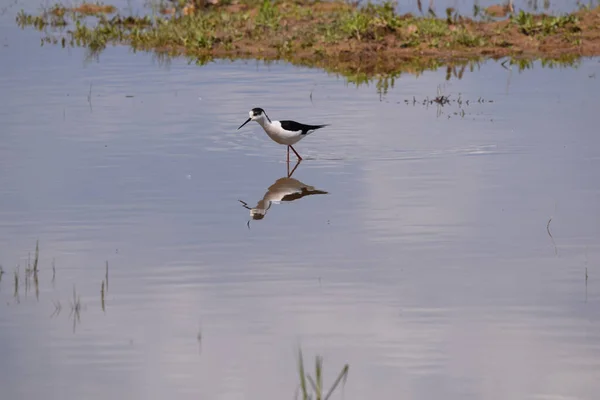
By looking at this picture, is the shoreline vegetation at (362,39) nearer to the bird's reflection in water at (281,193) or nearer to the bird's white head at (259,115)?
the bird's white head at (259,115)

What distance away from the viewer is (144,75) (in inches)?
870

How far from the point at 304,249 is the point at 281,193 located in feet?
8.41

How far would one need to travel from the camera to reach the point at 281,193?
12844 mm

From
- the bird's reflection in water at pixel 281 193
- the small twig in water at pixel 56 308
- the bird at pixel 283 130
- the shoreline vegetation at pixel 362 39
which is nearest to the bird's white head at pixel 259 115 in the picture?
the bird at pixel 283 130

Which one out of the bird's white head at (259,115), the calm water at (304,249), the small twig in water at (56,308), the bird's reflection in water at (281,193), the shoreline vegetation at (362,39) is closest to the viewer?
the calm water at (304,249)

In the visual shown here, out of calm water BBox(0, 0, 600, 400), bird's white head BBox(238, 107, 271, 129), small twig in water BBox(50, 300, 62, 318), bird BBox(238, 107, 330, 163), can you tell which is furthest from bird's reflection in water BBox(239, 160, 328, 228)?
small twig in water BBox(50, 300, 62, 318)

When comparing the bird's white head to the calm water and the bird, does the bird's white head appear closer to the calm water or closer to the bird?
the bird

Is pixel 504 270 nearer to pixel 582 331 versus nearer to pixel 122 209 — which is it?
pixel 582 331

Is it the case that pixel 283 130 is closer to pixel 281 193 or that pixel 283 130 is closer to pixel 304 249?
pixel 281 193

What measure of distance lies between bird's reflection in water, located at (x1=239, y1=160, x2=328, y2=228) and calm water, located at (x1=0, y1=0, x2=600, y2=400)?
5.0 inches

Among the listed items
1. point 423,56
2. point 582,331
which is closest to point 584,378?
point 582,331

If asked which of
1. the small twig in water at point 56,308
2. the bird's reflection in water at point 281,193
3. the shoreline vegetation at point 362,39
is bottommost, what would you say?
the bird's reflection in water at point 281,193

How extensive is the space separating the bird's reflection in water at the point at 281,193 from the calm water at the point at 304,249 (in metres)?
0.13

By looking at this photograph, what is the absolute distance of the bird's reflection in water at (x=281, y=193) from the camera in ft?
39.1
